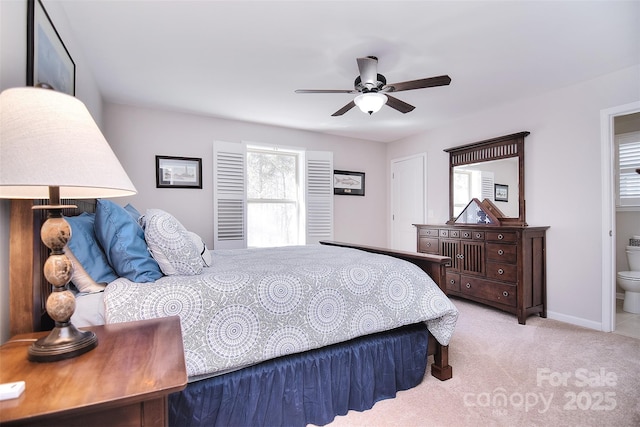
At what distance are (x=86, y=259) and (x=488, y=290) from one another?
3.72 m

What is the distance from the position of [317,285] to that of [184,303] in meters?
0.68

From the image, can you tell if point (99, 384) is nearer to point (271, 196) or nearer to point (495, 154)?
point (271, 196)

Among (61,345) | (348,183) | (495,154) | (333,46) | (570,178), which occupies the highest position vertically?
(333,46)

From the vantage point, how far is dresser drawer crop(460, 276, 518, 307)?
327cm

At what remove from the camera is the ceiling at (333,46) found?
79.2 inches

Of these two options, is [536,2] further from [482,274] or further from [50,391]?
[50,391]

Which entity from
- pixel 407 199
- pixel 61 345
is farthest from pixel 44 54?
pixel 407 199

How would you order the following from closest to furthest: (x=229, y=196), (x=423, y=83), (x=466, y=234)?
(x=423, y=83) → (x=466, y=234) → (x=229, y=196)

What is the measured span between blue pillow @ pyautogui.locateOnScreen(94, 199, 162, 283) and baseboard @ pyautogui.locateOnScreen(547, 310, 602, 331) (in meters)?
3.85

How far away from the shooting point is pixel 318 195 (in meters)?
4.73

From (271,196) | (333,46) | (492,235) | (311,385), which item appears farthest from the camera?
(271,196)

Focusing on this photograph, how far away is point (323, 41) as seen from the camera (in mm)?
2342

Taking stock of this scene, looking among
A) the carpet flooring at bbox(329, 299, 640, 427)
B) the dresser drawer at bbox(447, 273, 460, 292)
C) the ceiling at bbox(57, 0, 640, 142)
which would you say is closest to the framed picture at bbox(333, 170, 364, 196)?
the ceiling at bbox(57, 0, 640, 142)

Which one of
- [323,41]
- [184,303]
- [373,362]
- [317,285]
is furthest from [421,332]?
[323,41]
